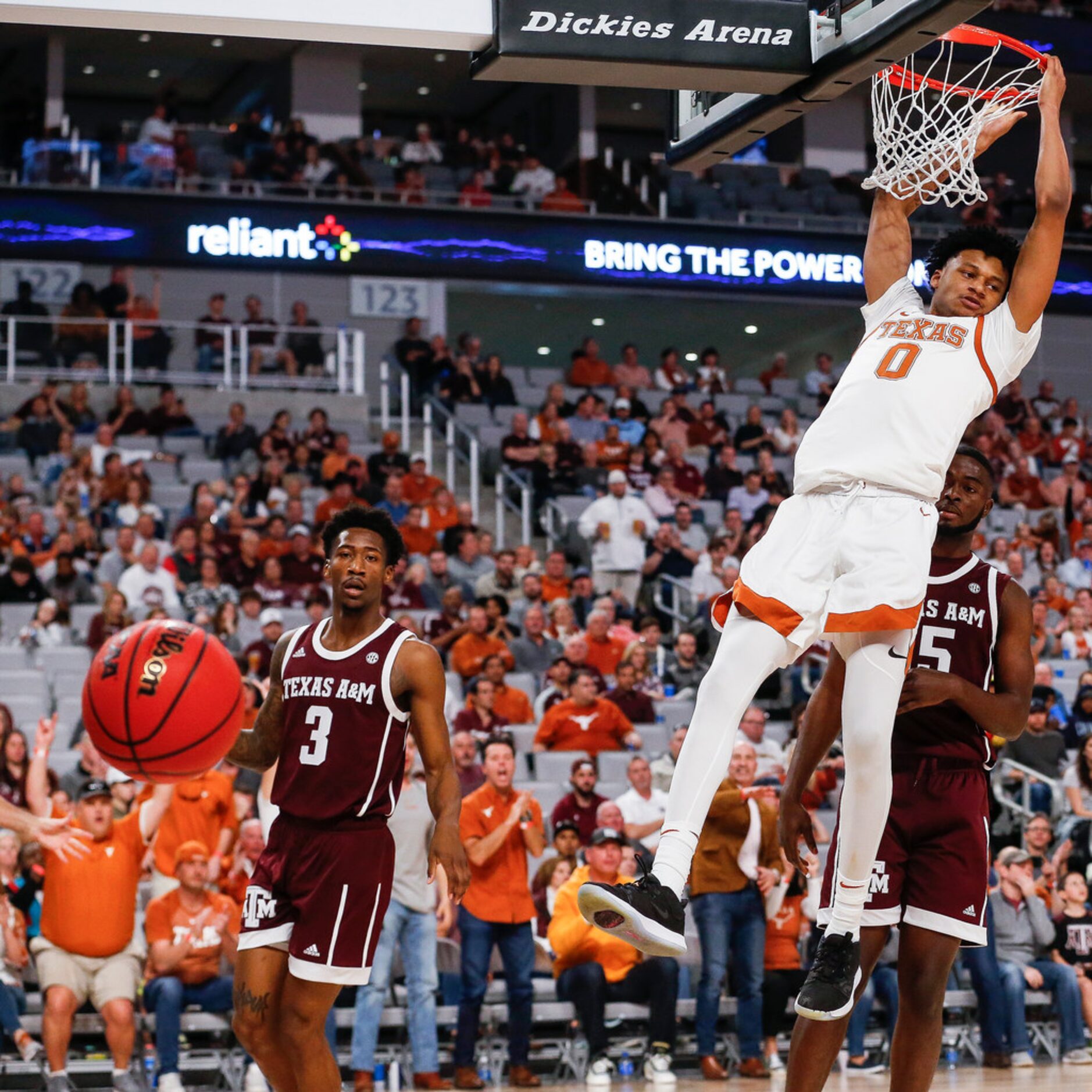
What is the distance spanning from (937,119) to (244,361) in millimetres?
13501

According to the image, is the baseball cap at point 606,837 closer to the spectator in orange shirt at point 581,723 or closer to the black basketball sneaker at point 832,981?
the spectator in orange shirt at point 581,723

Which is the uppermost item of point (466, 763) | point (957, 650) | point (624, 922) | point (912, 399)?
point (912, 399)

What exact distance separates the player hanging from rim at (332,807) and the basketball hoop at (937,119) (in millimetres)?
2172

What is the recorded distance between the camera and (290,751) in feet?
18.7

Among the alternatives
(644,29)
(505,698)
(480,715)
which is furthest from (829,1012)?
(505,698)

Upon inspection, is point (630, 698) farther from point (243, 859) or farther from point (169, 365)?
point (169, 365)

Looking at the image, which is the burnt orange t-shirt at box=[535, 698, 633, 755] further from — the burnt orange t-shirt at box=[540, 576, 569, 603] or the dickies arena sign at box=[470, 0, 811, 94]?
the dickies arena sign at box=[470, 0, 811, 94]

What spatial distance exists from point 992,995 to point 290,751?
598 cm

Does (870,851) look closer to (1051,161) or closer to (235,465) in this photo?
(1051,161)

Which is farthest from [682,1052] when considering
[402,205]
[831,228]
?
[831,228]

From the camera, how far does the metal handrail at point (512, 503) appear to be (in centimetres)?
1606

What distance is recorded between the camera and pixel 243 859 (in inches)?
371

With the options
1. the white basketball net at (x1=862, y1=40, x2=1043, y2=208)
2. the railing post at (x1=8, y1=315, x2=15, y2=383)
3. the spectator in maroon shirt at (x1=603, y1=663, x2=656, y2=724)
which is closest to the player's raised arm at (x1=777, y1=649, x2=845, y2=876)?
the white basketball net at (x1=862, y1=40, x2=1043, y2=208)

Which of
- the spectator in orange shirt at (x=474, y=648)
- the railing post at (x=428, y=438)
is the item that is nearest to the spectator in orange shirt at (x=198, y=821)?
the spectator in orange shirt at (x=474, y=648)
